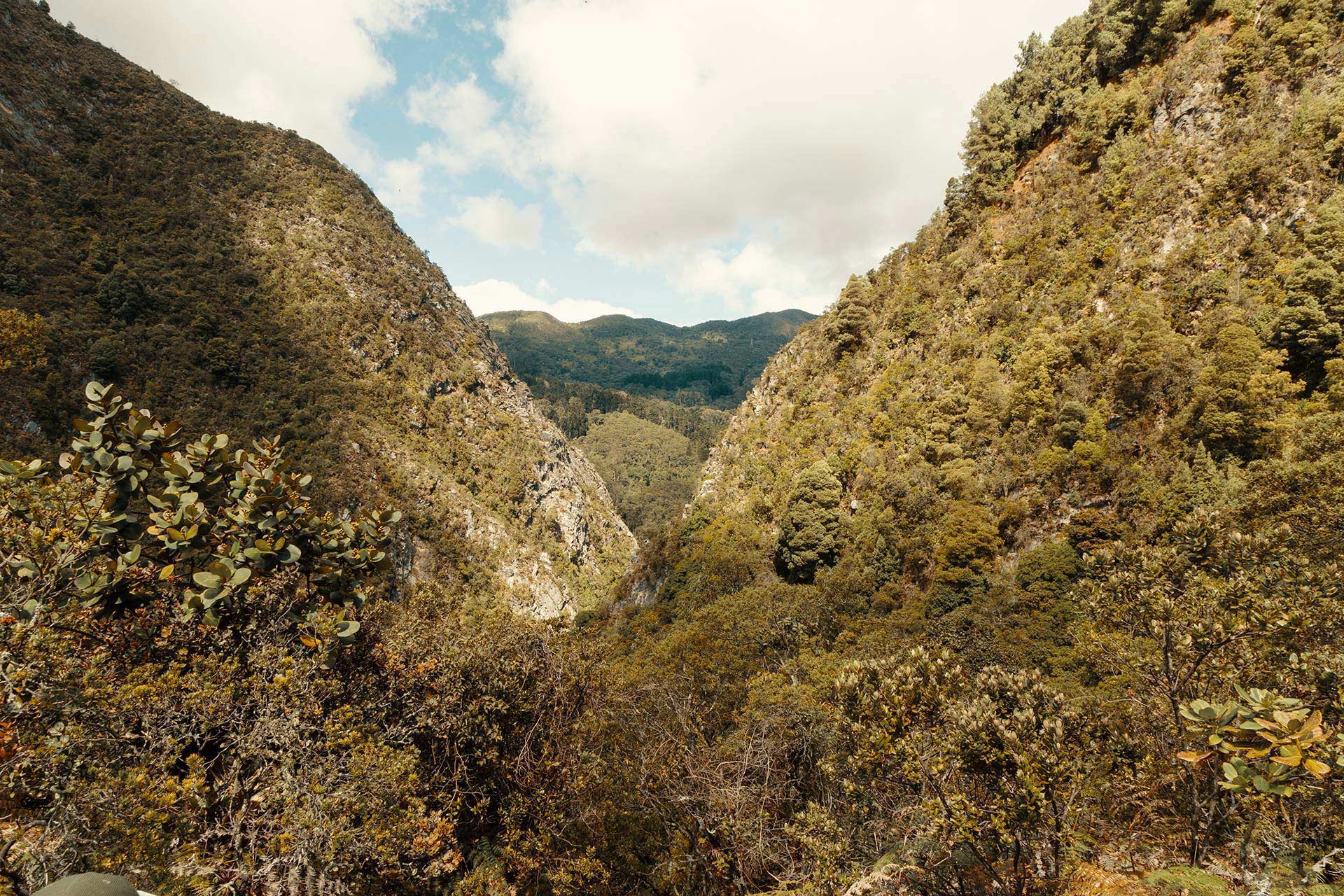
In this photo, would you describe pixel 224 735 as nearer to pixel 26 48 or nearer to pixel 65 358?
pixel 65 358

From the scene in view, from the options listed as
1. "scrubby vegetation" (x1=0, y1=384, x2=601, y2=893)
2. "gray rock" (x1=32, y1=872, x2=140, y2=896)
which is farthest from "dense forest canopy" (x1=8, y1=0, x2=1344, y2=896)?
"gray rock" (x1=32, y1=872, x2=140, y2=896)

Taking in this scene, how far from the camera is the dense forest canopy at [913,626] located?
583cm

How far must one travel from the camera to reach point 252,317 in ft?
227

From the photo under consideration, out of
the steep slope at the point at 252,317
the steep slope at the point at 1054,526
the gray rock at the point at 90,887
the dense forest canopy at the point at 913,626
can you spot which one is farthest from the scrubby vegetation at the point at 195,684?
the steep slope at the point at 252,317

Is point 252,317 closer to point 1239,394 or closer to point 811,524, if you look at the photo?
point 811,524

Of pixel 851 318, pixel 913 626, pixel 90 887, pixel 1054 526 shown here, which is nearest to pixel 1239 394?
pixel 1054 526

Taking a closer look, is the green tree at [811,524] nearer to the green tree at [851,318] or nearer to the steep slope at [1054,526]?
the steep slope at [1054,526]

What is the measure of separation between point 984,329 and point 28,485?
4729cm

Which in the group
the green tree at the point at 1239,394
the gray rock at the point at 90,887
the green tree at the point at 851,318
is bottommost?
the gray rock at the point at 90,887

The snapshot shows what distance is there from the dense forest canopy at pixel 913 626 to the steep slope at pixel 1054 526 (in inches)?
6.7

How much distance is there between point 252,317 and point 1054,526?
3625 inches

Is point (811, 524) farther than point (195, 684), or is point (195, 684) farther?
point (811, 524)

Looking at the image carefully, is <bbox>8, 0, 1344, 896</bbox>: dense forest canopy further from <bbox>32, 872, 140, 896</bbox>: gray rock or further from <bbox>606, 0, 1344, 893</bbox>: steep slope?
<bbox>32, 872, 140, 896</bbox>: gray rock

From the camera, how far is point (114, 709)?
538 centimetres
